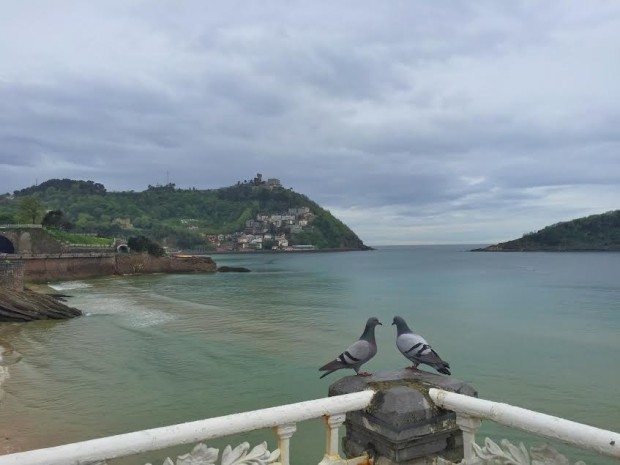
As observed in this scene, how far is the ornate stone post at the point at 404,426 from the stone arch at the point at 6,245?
63.2 meters

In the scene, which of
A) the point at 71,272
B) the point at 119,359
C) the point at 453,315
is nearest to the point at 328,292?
the point at 453,315

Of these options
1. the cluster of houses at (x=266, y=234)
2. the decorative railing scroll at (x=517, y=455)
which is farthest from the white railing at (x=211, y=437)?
the cluster of houses at (x=266, y=234)

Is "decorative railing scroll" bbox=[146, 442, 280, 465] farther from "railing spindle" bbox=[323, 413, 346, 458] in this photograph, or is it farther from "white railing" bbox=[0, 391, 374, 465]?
"railing spindle" bbox=[323, 413, 346, 458]

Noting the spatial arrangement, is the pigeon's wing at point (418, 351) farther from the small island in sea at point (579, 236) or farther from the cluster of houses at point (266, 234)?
the small island in sea at point (579, 236)

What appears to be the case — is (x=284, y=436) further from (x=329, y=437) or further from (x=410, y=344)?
(x=410, y=344)

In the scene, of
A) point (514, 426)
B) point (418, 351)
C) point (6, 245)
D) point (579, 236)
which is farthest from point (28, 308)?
point (579, 236)

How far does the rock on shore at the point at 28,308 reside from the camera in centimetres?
2233

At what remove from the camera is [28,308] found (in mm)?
23094

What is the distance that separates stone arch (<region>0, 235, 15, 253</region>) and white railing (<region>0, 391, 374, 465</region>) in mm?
63223

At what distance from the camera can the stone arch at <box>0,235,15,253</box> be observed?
5635cm

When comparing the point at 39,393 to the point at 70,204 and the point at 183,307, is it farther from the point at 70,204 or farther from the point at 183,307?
the point at 70,204

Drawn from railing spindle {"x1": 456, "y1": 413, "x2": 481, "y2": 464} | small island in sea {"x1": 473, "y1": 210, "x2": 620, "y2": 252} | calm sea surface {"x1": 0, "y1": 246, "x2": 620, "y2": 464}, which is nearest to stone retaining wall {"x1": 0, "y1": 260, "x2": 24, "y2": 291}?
calm sea surface {"x1": 0, "y1": 246, "x2": 620, "y2": 464}

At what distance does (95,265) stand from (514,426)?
62692 mm

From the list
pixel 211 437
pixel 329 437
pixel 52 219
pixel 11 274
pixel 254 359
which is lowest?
pixel 254 359
